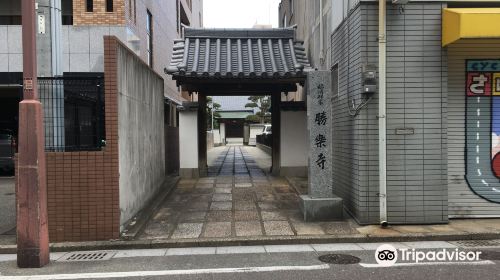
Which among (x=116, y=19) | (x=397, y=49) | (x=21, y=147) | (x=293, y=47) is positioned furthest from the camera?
(x=116, y=19)

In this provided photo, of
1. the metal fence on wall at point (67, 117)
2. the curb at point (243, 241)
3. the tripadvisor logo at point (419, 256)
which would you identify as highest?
the metal fence on wall at point (67, 117)

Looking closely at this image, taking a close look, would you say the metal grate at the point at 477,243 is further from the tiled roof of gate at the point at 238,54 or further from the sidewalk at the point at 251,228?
the tiled roof of gate at the point at 238,54

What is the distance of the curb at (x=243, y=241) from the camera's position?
22.2 ft

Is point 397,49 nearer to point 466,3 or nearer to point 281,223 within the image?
point 466,3

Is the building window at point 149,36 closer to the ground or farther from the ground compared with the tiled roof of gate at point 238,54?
farther from the ground

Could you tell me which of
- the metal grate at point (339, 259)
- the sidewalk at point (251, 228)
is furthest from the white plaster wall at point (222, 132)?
the metal grate at point (339, 259)

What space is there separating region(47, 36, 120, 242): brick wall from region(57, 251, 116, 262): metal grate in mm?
390

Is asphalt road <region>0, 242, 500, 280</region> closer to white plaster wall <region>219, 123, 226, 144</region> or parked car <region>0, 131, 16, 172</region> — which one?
parked car <region>0, 131, 16, 172</region>

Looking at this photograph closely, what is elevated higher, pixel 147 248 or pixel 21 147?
pixel 21 147

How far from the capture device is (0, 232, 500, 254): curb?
6.76 m

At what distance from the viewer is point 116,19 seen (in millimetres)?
16125

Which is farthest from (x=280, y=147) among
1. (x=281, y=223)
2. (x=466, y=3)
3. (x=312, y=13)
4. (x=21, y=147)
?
(x=21, y=147)

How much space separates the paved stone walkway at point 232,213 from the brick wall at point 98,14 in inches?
296

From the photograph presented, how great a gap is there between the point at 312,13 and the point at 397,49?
6246 millimetres
